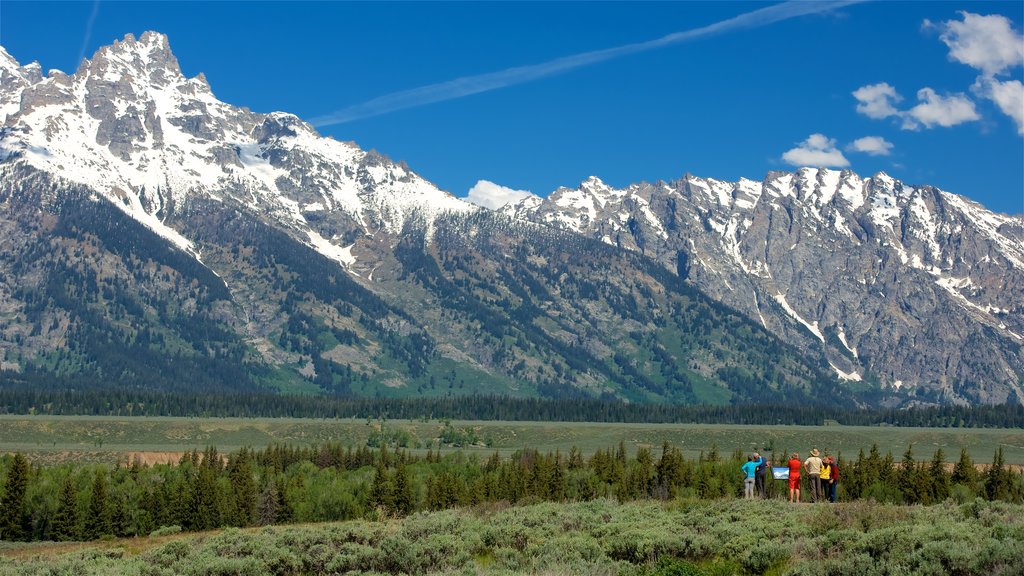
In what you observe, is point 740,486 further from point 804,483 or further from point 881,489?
point 804,483

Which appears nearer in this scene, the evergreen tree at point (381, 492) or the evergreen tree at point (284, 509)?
the evergreen tree at point (284, 509)

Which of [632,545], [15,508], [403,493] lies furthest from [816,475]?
[15,508]

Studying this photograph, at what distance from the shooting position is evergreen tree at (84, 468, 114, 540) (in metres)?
116

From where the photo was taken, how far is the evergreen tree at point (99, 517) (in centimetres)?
11631

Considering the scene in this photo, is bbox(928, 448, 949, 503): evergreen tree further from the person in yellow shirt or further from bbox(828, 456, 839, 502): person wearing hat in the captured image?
bbox(828, 456, 839, 502): person wearing hat

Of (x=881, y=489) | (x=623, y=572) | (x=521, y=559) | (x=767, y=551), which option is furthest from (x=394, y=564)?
(x=881, y=489)

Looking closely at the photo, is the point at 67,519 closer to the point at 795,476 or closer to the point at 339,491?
the point at 339,491

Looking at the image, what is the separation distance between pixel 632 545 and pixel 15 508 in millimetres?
94032

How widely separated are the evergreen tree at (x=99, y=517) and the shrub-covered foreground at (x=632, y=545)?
68.3 metres

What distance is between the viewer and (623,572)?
40969 millimetres

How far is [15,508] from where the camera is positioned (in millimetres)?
118875

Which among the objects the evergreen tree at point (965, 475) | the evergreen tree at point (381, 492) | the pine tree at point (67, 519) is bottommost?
the pine tree at point (67, 519)

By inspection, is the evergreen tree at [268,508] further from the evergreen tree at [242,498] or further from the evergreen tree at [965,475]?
the evergreen tree at [965,475]

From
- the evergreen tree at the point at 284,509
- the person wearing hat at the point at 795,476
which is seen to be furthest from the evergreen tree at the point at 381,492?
the person wearing hat at the point at 795,476
